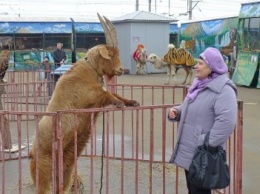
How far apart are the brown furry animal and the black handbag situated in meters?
1.12

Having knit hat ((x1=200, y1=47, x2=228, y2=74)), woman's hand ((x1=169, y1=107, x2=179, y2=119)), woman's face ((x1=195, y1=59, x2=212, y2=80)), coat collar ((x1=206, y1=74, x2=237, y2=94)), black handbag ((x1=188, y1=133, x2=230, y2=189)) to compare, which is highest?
knit hat ((x1=200, y1=47, x2=228, y2=74))

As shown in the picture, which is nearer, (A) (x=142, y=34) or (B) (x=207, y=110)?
(B) (x=207, y=110)

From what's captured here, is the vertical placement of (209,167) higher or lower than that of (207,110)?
lower

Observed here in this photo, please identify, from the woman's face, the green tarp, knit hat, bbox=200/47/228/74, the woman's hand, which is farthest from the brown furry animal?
the green tarp

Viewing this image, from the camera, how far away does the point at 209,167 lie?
3.96m

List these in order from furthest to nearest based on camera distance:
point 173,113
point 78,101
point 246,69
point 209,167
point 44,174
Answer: point 246,69 → point 78,101 → point 44,174 → point 173,113 → point 209,167

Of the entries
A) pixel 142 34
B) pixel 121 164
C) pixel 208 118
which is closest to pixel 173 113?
pixel 208 118

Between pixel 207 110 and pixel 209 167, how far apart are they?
0.48 meters

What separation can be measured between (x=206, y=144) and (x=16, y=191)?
3155 millimetres

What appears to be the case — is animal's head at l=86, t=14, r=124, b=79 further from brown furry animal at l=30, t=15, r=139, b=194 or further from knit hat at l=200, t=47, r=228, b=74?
knit hat at l=200, t=47, r=228, b=74

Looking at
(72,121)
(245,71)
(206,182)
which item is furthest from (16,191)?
(245,71)

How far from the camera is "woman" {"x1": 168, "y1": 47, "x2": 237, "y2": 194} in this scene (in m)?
3.92

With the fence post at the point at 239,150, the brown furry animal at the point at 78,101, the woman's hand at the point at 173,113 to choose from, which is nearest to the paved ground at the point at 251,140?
the fence post at the point at 239,150

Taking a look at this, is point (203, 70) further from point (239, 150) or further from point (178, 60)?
point (178, 60)
